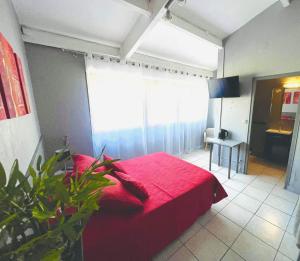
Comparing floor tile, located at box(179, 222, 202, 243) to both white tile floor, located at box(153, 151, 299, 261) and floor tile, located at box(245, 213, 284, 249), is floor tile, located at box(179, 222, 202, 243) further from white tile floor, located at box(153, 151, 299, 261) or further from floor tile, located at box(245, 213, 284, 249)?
floor tile, located at box(245, 213, 284, 249)

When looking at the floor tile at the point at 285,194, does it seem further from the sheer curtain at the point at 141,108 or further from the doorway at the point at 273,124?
the sheer curtain at the point at 141,108

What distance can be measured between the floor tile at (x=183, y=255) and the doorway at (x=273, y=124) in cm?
240

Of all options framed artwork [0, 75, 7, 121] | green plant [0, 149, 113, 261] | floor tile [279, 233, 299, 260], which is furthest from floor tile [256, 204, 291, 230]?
framed artwork [0, 75, 7, 121]

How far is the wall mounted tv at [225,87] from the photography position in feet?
9.28

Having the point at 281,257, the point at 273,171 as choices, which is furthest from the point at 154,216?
the point at 273,171

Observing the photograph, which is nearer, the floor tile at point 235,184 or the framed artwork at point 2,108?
the framed artwork at point 2,108

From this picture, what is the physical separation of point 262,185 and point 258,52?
2.43 meters

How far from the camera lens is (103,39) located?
→ 241cm

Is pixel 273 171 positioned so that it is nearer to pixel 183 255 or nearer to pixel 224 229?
pixel 224 229

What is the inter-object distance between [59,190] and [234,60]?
141 inches

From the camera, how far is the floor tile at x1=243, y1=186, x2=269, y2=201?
90.8 inches

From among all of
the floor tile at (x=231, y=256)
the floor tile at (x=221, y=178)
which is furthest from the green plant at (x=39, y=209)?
the floor tile at (x=221, y=178)

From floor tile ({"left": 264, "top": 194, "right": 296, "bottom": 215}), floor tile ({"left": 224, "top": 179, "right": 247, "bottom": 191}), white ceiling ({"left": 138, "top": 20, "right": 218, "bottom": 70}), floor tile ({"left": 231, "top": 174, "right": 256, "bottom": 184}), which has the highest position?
white ceiling ({"left": 138, "top": 20, "right": 218, "bottom": 70})

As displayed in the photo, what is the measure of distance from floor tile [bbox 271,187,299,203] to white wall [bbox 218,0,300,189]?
742 millimetres
